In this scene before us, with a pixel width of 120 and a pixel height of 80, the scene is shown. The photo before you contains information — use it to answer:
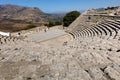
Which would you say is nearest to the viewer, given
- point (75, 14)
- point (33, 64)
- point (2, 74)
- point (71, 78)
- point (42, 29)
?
point (71, 78)

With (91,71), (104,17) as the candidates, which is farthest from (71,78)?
(104,17)

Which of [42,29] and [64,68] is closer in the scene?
[64,68]

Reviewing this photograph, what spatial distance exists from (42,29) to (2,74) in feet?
113

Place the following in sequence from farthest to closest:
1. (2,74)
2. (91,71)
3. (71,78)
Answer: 1. (2,74)
2. (91,71)
3. (71,78)

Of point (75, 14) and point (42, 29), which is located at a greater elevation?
point (75, 14)

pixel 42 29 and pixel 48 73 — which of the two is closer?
pixel 48 73

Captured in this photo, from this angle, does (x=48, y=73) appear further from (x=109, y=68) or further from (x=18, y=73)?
(x=109, y=68)

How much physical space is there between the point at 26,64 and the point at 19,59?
0.89 metres

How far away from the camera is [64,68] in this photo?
5777 millimetres

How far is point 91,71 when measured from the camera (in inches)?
214

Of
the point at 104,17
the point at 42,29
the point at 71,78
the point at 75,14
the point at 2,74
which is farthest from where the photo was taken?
the point at 75,14

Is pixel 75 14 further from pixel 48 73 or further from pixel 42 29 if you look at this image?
pixel 48 73

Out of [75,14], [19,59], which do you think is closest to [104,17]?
[75,14]

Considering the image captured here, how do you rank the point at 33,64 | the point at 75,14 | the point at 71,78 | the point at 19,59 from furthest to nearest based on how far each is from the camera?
1. the point at 75,14
2. the point at 19,59
3. the point at 33,64
4. the point at 71,78
